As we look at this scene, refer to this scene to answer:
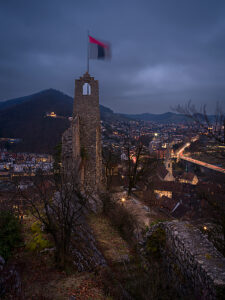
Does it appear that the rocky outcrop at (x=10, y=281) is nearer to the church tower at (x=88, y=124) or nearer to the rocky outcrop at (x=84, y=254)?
the rocky outcrop at (x=84, y=254)

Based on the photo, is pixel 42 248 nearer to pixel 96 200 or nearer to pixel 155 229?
pixel 155 229

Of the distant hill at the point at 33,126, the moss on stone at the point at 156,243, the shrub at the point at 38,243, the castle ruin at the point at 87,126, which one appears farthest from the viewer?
the distant hill at the point at 33,126

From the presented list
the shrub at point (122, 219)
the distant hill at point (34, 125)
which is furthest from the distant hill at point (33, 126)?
the shrub at point (122, 219)

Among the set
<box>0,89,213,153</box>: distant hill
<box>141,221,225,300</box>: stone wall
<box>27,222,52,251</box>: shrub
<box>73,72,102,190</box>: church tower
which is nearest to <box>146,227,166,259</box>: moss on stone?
<box>141,221,225,300</box>: stone wall

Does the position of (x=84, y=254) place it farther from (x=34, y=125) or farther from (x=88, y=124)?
(x=34, y=125)

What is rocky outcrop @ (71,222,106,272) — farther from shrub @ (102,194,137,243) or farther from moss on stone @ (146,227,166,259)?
shrub @ (102,194,137,243)

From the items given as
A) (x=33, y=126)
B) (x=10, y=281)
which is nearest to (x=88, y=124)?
(x=10, y=281)
